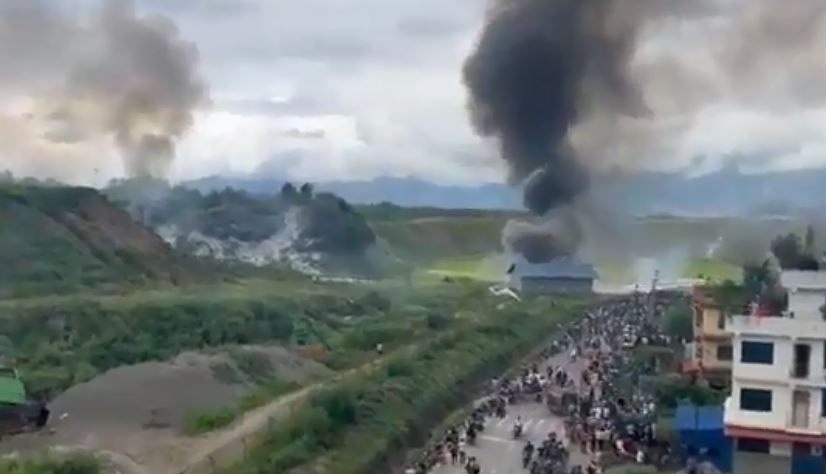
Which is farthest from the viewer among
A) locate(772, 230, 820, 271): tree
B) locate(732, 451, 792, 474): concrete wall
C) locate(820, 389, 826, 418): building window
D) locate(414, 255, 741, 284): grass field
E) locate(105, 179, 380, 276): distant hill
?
locate(105, 179, 380, 276): distant hill

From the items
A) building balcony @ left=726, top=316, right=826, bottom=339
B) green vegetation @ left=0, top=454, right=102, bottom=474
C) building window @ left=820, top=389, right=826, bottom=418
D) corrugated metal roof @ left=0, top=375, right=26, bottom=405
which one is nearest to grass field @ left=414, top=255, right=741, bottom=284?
building balcony @ left=726, top=316, right=826, bottom=339

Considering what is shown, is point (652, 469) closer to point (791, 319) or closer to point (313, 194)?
point (791, 319)

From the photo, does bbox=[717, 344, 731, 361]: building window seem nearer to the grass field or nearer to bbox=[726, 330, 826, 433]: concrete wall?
bbox=[726, 330, 826, 433]: concrete wall

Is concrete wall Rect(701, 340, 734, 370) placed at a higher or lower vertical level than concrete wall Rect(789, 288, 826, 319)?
lower

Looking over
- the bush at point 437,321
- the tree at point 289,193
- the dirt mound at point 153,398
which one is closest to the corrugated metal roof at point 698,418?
the dirt mound at point 153,398

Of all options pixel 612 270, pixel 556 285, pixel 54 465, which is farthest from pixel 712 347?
pixel 612 270

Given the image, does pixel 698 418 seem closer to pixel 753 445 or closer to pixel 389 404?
pixel 753 445

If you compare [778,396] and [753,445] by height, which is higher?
[778,396]
